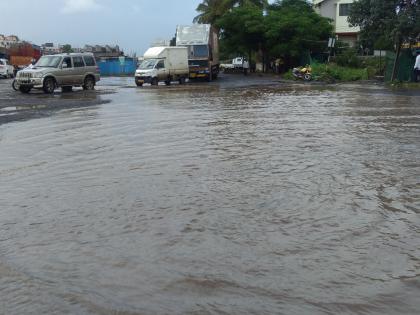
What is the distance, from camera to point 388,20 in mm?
26562

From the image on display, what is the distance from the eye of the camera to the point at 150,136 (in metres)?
10.8

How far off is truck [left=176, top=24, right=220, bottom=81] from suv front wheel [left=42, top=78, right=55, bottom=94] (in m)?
12.8

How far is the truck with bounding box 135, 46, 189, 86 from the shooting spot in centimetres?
3156

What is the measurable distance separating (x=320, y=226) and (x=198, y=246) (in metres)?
1.25

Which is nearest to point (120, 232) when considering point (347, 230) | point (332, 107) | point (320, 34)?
point (347, 230)

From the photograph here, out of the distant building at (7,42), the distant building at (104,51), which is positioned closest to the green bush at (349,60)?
the distant building at (7,42)

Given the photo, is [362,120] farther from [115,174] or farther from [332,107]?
[115,174]

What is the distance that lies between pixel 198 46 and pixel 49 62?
13091 millimetres

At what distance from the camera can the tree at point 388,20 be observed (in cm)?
2569

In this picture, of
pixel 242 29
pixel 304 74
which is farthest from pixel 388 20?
pixel 242 29

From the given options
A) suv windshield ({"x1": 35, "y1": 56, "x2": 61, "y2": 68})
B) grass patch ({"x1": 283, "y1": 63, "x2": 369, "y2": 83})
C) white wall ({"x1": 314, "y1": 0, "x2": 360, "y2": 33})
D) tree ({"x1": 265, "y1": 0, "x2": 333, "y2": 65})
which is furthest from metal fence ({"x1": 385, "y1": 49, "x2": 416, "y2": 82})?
white wall ({"x1": 314, "y1": 0, "x2": 360, "y2": 33})

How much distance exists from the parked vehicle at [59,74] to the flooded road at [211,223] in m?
13.6

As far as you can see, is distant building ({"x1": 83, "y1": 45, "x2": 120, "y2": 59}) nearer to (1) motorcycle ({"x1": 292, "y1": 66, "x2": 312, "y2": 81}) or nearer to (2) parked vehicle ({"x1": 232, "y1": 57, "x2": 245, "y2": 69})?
(2) parked vehicle ({"x1": 232, "y1": 57, "x2": 245, "y2": 69})

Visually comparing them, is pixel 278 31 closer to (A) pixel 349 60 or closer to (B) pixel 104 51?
(A) pixel 349 60
